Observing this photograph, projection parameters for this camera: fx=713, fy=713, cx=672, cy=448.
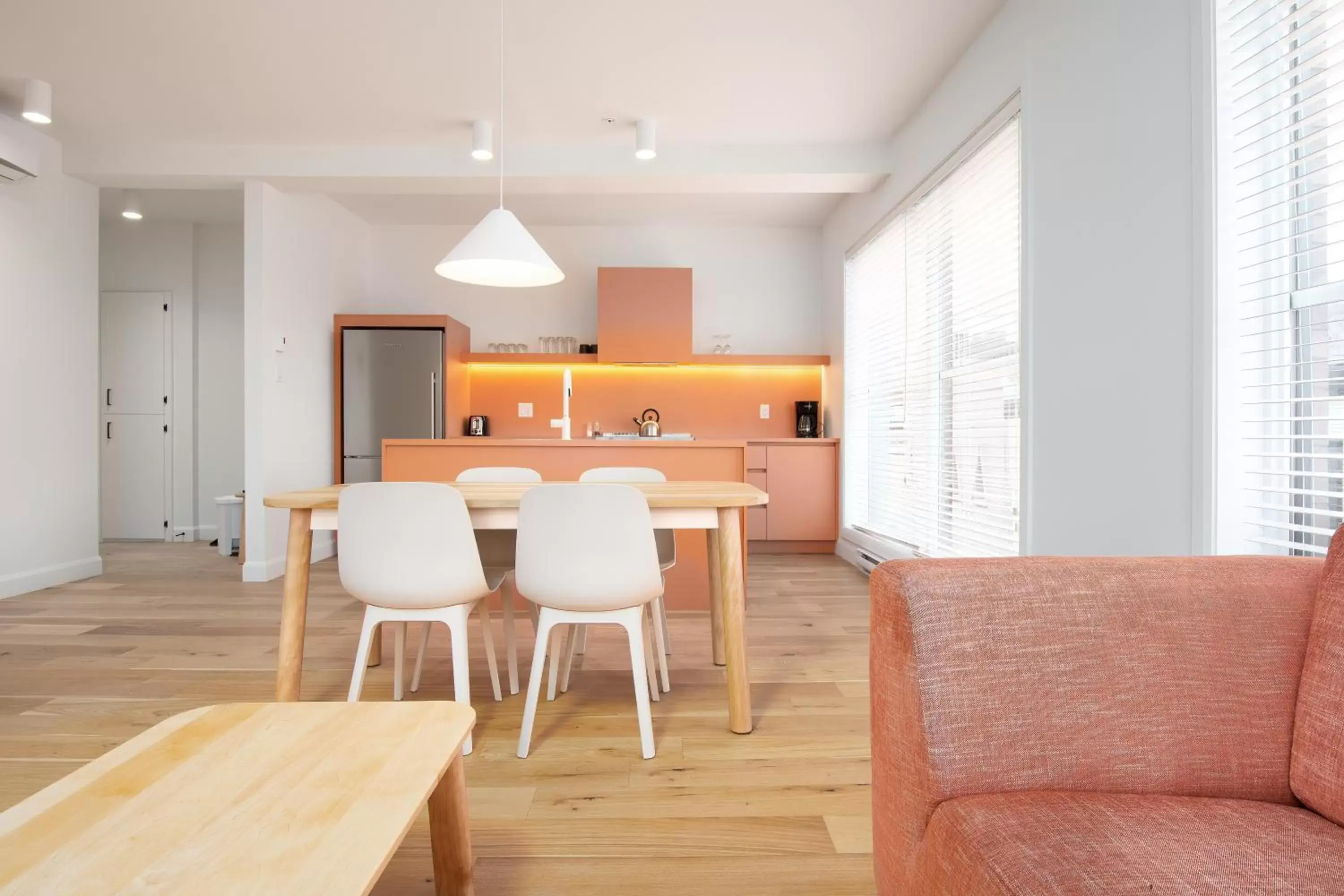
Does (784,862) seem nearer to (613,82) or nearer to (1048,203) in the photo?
(1048,203)

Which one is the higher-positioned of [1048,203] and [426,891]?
[1048,203]

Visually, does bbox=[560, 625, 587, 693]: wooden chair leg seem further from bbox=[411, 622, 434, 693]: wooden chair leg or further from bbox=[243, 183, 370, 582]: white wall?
bbox=[243, 183, 370, 582]: white wall

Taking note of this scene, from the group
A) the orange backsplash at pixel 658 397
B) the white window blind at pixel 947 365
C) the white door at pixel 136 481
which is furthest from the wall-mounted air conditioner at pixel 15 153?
the white window blind at pixel 947 365

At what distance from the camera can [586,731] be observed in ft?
6.89

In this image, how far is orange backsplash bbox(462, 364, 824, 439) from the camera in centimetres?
602

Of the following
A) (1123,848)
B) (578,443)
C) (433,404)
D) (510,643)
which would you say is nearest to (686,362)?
(433,404)

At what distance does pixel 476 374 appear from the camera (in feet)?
19.7

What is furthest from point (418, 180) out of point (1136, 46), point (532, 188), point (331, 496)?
point (1136, 46)

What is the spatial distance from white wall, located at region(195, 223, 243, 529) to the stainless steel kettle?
3448 mm

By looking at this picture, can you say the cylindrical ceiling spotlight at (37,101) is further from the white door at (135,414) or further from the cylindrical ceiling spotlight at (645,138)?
the cylindrical ceiling spotlight at (645,138)

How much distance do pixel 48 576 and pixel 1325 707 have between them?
554 cm

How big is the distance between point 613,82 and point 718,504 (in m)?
2.45

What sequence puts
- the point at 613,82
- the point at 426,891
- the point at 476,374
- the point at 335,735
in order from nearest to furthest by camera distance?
the point at 335,735
the point at 426,891
the point at 613,82
the point at 476,374

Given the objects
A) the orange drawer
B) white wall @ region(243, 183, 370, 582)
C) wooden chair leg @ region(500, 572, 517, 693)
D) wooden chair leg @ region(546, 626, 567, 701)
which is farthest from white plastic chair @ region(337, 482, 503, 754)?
the orange drawer
